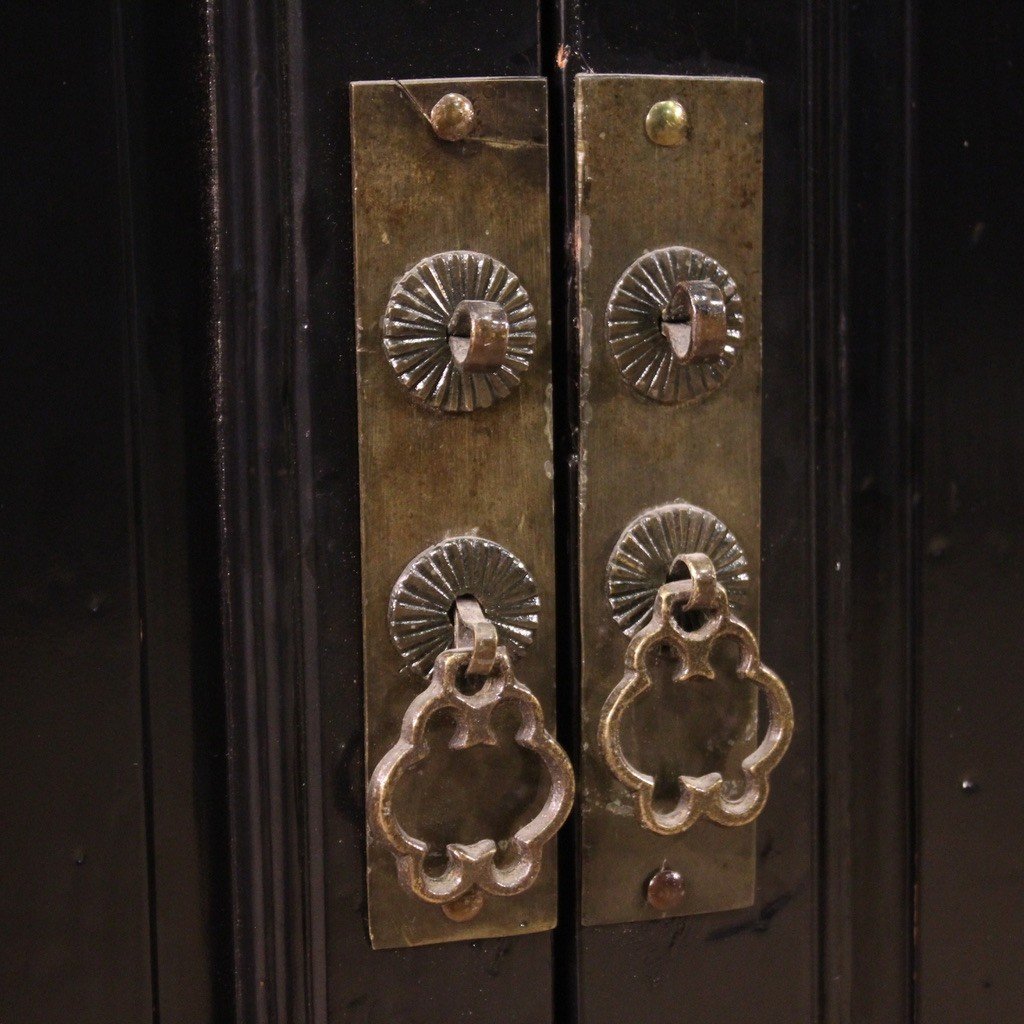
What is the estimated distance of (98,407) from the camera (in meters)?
0.55

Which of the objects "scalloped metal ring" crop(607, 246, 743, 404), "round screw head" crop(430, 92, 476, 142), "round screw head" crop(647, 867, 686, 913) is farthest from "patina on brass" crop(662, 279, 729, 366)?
"round screw head" crop(647, 867, 686, 913)

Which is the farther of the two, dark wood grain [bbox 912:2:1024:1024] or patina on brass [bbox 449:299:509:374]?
dark wood grain [bbox 912:2:1024:1024]

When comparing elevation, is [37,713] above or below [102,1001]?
above

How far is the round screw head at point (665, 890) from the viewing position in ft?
1.94

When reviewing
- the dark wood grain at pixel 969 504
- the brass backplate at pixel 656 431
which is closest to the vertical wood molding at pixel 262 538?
the brass backplate at pixel 656 431

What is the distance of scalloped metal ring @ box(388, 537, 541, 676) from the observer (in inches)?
21.7

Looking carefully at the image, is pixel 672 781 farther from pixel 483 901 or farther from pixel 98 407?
pixel 98 407

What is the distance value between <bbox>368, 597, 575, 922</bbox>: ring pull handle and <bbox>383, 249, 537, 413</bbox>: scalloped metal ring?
0.10m

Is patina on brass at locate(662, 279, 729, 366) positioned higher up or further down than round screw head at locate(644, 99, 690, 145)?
further down

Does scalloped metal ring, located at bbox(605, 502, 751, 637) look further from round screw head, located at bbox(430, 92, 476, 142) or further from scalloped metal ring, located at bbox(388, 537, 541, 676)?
round screw head, located at bbox(430, 92, 476, 142)

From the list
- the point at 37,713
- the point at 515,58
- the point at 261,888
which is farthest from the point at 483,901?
the point at 515,58

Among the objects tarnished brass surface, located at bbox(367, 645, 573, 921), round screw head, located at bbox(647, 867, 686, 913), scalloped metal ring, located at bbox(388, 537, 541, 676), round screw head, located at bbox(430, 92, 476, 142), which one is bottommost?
round screw head, located at bbox(647, 867, 686, 913)

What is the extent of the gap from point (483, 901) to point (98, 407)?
0.95ft

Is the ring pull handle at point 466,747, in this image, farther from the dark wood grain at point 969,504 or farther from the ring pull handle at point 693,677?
the dark wood grain at point 969,504
